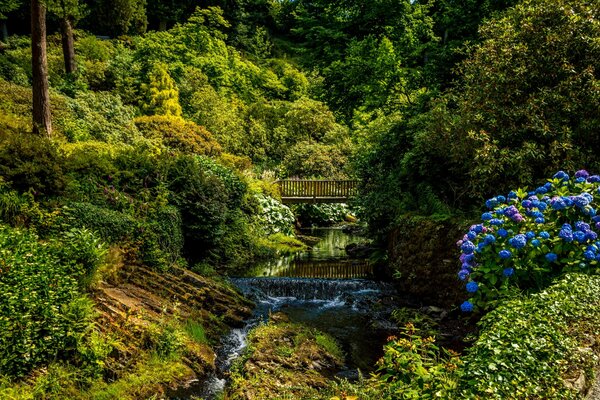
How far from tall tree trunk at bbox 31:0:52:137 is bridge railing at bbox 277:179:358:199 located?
425 inches

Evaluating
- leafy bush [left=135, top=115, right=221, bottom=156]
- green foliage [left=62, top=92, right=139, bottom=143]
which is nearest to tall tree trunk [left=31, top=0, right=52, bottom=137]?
green foliage [left=62, top=92, right=139, bottom=143]

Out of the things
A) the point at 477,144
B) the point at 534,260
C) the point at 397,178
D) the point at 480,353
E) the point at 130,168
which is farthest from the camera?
the point at 397,178

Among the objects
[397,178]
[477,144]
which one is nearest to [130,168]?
[397,178]

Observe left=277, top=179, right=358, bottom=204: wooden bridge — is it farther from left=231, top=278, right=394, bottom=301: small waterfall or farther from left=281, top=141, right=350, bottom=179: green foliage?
left=231, top=278, right=394, bottom=301: small waterfall

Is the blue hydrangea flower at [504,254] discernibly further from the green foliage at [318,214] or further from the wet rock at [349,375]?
the green foliage at [318,214]

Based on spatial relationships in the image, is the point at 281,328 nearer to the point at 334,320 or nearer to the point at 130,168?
the point at 334,320

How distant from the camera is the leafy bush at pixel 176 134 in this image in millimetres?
18844

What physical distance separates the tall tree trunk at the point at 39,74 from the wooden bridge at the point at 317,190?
1080 cm

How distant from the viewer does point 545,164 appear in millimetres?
8469

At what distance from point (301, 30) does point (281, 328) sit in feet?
39.0

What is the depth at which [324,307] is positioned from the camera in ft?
34.4

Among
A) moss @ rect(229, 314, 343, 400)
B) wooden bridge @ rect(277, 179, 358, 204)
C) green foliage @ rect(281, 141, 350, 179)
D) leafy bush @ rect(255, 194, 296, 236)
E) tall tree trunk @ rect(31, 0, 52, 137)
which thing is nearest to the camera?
moss @ rect(229, 314, 343, 400)

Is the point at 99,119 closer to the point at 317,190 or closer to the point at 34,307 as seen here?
the point at 317,190

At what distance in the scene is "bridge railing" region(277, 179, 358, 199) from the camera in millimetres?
21047
